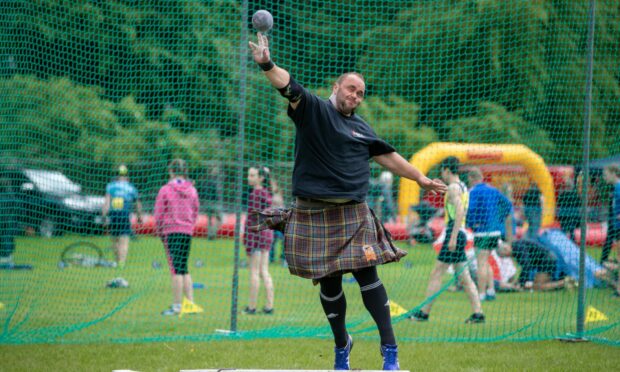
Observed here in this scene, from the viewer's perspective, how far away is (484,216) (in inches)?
326

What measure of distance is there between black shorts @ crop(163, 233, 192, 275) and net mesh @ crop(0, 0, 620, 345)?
0.42 meters

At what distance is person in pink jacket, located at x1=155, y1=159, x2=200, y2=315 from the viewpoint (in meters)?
7.93

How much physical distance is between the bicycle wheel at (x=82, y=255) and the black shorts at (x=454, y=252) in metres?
Answer: 5.87

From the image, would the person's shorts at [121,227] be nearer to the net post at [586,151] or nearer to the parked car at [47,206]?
the parked car at [47,206]

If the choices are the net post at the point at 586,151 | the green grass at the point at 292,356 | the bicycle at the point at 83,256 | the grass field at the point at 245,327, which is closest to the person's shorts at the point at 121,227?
the bicycle at the point at 83,256

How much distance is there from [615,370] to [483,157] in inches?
212

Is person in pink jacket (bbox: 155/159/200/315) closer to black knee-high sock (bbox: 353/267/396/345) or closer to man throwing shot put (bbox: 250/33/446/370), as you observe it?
man throwing shot put (bbox: 250/33/446/370)

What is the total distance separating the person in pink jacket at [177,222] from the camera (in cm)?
793

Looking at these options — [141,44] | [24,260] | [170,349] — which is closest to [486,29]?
[141,44]

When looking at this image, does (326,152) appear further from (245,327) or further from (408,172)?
(245,327)

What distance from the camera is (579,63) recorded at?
27.2 feet

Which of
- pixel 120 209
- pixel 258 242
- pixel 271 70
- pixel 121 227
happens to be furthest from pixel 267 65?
pixel 121 227

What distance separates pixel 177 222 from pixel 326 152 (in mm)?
3800

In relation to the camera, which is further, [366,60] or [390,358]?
[366,60]
